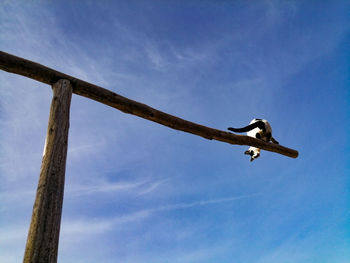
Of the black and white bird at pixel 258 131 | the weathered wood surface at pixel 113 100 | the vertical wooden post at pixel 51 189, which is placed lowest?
the vertical wooden post at pixel 51 189

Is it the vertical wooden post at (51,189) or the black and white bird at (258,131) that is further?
the black and white bird at (258,131)

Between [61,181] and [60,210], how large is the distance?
0.37m

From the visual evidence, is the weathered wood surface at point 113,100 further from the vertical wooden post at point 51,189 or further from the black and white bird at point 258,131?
the black and white bird at point 258,131

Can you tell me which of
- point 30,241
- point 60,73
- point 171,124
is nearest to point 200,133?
point 171,124

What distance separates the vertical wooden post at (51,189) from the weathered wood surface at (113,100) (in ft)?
1.02

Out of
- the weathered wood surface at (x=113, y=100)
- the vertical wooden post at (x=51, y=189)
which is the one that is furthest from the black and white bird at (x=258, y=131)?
the vertical wooden post at (x=51, y=189)

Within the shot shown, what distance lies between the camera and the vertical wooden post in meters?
2.92

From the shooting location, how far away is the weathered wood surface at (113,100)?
4.45m

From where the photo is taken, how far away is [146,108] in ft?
17.5

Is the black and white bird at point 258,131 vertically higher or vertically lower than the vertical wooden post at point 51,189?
higher

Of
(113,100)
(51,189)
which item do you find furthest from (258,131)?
(51,189)

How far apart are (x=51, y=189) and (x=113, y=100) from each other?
7.00 feet

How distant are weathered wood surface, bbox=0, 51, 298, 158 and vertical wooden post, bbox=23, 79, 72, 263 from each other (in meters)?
0.31

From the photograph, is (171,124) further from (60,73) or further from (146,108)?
(60,73)
